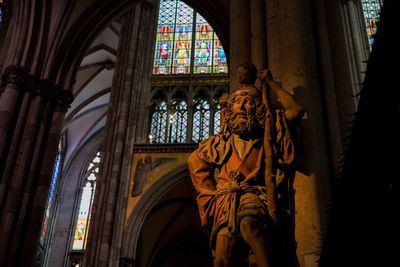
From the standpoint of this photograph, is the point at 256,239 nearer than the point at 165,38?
Yes

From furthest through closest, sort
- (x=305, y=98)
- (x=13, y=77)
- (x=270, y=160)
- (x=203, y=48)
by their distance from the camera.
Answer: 1. (x=203, y=48)
2. (x=13, y=77)
3. (x=305, y=98)
4. (x=270, y=160)

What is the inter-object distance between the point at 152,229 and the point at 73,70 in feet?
23.6

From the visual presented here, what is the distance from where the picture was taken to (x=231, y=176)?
10.0 feet

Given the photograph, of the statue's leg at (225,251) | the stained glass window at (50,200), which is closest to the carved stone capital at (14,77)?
the statue's leg at (225,251)

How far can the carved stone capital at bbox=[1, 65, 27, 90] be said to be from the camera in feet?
33.2

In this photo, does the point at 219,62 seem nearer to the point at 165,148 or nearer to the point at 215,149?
the point at 165,148

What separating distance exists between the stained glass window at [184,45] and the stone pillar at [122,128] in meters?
0.47

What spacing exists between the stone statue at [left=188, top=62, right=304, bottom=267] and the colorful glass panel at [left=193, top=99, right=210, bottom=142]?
13012mm

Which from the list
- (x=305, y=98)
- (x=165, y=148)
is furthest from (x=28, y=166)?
(x=305, y=98)

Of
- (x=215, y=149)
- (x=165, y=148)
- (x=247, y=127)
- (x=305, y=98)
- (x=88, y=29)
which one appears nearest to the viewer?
(x=247, y=127)

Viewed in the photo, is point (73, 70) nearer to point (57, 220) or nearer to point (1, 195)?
point (1, 195)

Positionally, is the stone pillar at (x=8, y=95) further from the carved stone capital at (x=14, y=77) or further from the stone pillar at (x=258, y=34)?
the stone pillar at (x=258, y=34)

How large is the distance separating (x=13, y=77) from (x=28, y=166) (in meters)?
1.74

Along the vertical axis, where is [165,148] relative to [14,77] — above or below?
above
